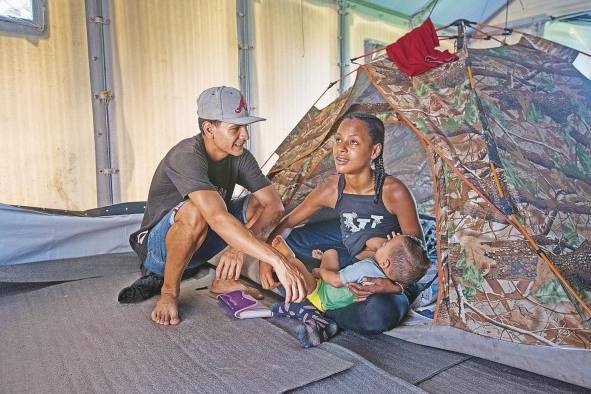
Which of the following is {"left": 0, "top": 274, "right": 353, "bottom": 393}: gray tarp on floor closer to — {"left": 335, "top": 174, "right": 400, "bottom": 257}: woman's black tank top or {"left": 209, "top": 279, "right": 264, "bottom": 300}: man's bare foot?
{"left": 209, "top": 279, "right": 264, "bottom": 300}: man's bare foot

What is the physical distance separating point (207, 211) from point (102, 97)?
1599 millimetres

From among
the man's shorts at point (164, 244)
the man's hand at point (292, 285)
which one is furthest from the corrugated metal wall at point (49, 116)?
the man's hand at point (292, 285)

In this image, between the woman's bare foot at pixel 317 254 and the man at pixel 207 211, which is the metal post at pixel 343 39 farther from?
the woman's bare foot at pixel 317 254

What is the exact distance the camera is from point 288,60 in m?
3.94

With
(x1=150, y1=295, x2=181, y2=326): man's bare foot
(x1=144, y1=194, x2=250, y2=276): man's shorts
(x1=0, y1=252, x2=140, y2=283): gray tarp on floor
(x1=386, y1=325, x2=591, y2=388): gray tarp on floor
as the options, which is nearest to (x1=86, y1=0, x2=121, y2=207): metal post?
(x1=0, y1=252, x2=140, y2=283): gray tarp on floor

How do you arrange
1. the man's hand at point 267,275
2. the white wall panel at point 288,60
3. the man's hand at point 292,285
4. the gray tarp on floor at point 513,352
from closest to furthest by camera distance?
1. the gray tarp on floor at point 513,352
2. the man's hand at point 292,285
3. the man's hand at point 267,275
4. the white wall panel at point 288,60

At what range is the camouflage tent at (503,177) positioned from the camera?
4.64 ft

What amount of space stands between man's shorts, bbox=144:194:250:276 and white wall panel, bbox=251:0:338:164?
174 cm

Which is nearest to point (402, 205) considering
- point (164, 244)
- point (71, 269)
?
point (164, 244)

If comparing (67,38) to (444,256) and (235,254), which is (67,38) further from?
(444,256)

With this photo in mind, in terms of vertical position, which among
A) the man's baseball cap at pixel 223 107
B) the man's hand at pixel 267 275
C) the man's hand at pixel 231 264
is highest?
the man's baseball cap at pixel 223 107

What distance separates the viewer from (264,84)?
3.79 m

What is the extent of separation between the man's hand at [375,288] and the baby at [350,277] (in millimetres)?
14

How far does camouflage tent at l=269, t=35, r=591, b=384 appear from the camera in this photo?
4.64 feet
